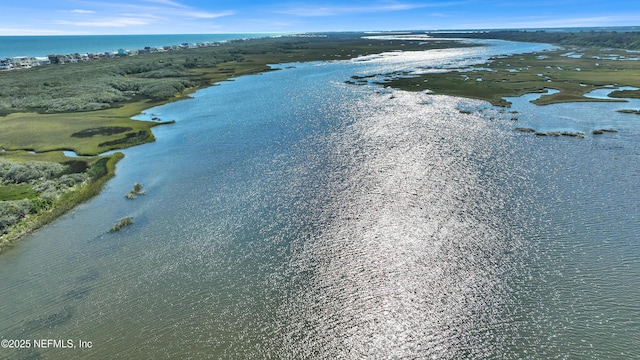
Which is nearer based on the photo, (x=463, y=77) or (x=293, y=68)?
(x=463, y=77)

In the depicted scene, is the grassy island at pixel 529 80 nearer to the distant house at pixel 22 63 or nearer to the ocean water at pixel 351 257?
the ocean water at pixel 351 257

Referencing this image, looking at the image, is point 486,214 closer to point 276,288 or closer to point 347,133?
point 276,288

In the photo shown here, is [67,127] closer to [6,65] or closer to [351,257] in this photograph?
[351,257]

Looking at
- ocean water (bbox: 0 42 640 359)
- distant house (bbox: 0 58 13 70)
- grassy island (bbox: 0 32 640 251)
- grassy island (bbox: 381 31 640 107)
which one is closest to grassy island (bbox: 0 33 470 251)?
grassy island (bbox: 0 32 640 251)

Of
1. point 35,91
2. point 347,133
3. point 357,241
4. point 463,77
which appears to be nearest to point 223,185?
point 357,241

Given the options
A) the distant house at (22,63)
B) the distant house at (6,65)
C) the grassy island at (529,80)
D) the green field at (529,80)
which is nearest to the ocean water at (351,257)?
the grassy island at (529,80)

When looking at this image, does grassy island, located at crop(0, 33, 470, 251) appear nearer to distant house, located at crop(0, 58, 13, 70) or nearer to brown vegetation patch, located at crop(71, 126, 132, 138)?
brown vegetation patch, located at crop(71, 126, 132, 138)

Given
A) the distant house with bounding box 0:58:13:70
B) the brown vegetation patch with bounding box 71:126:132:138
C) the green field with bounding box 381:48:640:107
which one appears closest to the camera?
the brown vegetation patch with bounding box 71:126:132:138

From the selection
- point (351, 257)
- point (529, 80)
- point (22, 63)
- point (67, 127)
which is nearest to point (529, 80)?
point (529, 80)

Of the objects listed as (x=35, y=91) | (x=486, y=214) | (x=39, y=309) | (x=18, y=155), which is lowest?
(x=39, y=309)
